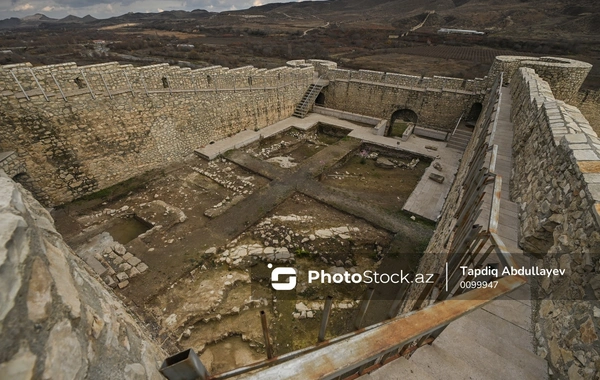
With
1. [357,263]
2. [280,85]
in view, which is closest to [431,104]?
[280,85]

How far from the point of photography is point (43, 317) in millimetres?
1062

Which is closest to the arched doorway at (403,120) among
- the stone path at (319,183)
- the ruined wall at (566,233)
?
the stone path at (319,183)

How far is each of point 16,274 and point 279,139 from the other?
13495 mm

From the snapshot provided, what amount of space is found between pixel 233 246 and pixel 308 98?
11.6 metres

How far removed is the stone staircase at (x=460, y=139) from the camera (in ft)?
42.1

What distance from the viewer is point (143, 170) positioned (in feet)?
34.0

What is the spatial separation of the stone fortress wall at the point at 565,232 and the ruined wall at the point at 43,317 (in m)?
3.09

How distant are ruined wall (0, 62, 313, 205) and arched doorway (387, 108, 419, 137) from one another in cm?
836

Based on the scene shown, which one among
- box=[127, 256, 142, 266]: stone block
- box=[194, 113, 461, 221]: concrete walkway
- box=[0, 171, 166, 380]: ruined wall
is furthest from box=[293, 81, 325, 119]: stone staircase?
box=[0, 171, 166, 380]: ruined wall

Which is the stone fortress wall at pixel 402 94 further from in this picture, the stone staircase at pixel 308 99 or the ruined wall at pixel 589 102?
the ruined wall at pixel 589 102

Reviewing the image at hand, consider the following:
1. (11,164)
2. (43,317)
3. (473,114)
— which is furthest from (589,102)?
(11,164)

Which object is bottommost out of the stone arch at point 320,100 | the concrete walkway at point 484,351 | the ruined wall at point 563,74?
the stone arch at point 320,100

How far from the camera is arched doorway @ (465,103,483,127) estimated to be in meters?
13.6

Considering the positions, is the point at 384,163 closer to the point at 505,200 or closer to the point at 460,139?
the point at 460,139
